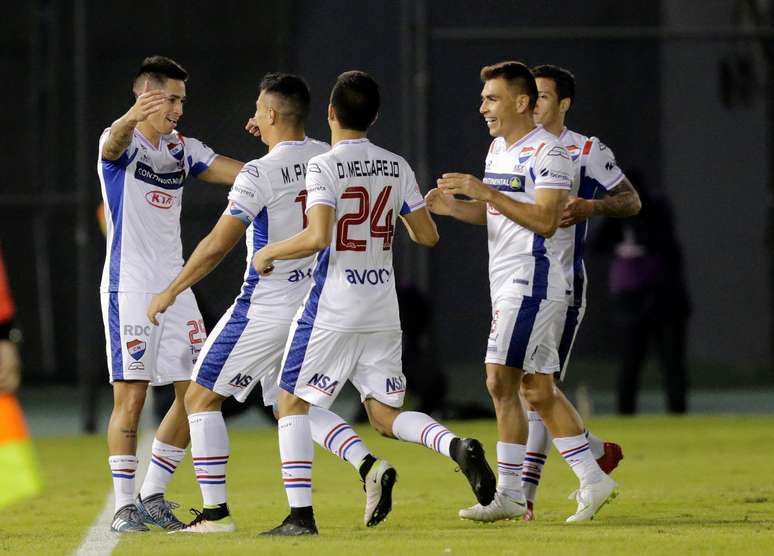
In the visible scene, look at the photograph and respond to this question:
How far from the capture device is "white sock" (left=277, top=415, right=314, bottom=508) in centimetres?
626

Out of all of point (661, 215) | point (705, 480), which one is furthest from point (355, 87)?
point (661, 215)

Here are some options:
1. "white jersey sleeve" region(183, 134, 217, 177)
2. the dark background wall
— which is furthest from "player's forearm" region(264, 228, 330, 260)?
the dark background wall

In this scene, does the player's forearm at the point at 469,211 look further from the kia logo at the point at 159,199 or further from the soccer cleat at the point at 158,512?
the soccer cleat at the point at 158,512

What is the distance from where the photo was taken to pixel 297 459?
629 cm

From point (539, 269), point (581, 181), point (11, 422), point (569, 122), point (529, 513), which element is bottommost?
point (11, 422)

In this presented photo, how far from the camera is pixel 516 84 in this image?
696 cm

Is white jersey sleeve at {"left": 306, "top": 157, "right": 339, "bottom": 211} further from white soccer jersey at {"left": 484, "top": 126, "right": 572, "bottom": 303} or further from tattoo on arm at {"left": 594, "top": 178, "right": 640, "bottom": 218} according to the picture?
tattoo on arm at {"left": 594, "top": 178, "right": 640, "bottom": 218}

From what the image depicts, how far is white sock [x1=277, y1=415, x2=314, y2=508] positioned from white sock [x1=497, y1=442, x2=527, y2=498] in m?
1.05

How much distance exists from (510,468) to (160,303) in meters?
1.74

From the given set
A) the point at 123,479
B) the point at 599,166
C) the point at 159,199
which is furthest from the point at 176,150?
the point at 599,166

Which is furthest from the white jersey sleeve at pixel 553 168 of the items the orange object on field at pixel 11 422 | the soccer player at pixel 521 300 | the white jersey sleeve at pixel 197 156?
the orange object on field at pixel 11 422

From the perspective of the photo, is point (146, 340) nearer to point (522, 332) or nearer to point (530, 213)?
point (522, 332)

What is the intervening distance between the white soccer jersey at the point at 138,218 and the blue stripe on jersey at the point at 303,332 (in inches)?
34.3

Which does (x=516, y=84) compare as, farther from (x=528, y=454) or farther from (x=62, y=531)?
(x=62, y=531)
